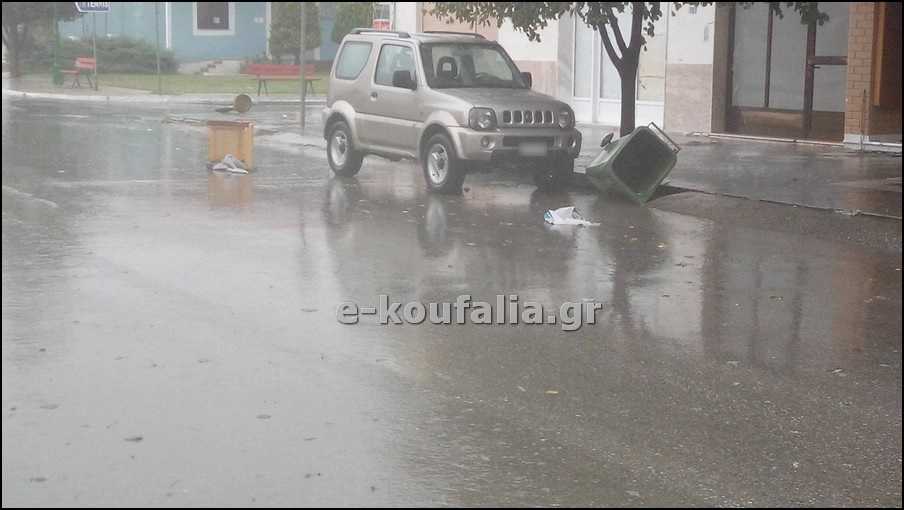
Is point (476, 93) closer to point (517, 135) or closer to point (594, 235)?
point (517, 135)

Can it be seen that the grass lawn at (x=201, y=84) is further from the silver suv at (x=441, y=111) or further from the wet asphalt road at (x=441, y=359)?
the wet asphalt road at (x=441, y=359)

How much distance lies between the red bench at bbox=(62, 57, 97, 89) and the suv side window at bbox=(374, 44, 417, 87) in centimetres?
1894

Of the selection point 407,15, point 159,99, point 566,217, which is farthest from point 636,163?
point 159,99

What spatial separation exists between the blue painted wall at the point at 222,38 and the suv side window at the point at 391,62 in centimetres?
788

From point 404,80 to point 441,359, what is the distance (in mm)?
9217

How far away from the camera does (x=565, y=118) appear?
1659cm

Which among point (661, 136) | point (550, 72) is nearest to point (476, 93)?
point (661, 136)

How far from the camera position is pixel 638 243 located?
12.8 meters

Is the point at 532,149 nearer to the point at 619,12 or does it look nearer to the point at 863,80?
the point at 619,12

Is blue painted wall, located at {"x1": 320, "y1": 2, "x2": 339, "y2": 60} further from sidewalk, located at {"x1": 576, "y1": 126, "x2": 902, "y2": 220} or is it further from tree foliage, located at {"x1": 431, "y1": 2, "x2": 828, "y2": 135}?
tree foliage, located at {"x1": 431, "y1": 2, "x2": 828, "y2": 135}

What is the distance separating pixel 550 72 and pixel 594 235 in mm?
16047

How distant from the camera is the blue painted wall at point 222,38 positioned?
95.5 ft

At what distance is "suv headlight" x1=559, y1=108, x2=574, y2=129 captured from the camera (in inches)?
652

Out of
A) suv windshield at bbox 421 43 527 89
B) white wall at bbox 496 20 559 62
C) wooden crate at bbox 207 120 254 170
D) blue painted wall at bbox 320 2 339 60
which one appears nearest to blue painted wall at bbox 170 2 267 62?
blue painted wall at bbox 320 2 339 60
